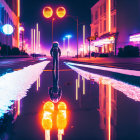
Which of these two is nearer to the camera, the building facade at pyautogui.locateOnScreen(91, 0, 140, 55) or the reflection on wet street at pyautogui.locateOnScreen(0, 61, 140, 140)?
the reflection on wet street at pyautogui.locateOnScreen(0, 61, 140, 140)

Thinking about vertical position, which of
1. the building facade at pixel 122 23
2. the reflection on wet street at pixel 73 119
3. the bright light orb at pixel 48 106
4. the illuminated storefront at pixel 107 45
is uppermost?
the building facade at pixel 122 23

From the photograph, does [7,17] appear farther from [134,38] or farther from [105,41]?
[134,38]

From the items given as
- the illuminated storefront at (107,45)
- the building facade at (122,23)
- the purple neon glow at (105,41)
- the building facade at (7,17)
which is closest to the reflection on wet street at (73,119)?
the building facade at (122,23)

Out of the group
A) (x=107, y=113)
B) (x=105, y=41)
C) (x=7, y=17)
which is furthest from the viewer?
(x=7, y=17)

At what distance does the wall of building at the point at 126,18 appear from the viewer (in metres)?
48.6

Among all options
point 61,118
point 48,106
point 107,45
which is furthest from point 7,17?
point 61,118

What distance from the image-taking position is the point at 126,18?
50.0m

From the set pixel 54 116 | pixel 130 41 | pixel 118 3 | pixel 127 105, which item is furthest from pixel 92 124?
pixel 118 3

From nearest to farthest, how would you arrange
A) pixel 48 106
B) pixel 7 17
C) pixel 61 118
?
pixel 61 118
pixel 48 106
pixel 7 17

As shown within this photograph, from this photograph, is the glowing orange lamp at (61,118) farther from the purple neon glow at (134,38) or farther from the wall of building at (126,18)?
the wall of building at (126,18)

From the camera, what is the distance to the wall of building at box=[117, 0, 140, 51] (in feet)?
159

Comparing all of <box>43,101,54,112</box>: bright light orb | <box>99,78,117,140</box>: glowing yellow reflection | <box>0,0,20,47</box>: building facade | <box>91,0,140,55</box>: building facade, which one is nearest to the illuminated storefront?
<box>91,0,140,55</box>: building facade

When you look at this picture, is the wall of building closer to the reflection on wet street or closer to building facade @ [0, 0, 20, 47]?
building facade @ [0, 0, 20, 47]

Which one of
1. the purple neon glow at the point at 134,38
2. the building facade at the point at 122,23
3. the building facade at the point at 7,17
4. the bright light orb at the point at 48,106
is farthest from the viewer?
the building facade at the point at 7,17
